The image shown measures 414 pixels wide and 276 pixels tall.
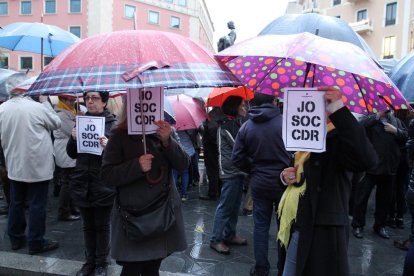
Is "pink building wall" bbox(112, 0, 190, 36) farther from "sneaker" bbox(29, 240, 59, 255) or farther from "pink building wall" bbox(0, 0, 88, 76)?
"sneaker" bbox(29, 240, 59, 255)

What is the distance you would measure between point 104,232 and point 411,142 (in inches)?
137

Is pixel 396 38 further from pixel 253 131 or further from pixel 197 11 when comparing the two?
pixel 253 131

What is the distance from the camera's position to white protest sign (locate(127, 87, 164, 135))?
2666 millimetres

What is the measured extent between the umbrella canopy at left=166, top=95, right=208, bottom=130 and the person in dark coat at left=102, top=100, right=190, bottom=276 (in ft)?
11.5

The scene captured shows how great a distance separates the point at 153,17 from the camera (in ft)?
155

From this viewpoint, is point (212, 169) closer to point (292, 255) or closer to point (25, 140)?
point (25, 140)

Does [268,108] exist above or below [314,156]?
above

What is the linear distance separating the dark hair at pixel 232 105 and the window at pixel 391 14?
37763 millimetres

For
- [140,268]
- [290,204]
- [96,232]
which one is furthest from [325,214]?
[96,232]

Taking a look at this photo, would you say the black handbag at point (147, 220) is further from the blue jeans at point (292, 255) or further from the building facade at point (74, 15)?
the building facade at point (74, 15)

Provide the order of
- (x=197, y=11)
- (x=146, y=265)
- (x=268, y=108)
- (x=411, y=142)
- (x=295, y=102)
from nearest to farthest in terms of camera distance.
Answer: (x=295, y=102)
(x=146, y=265)
(x=268, y=108)
(x=411, y=142)
(x=197, y=11)

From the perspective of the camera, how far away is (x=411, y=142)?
14.3 ft

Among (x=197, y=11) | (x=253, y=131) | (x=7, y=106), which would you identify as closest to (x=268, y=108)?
(x=253, y=131)

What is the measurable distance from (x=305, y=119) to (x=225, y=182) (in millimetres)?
2372
